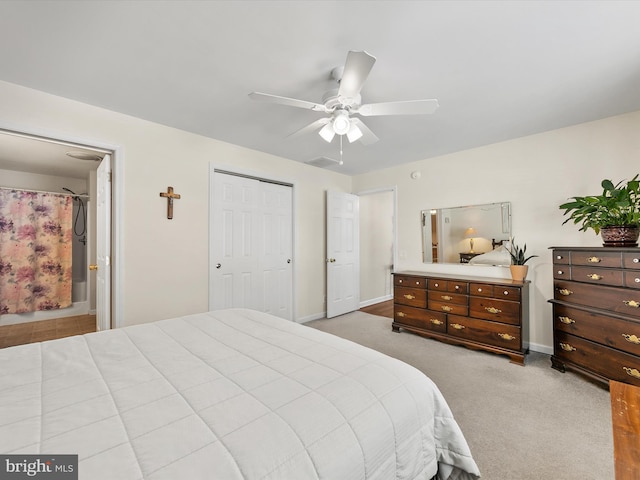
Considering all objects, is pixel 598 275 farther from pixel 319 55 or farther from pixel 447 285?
pixel 319 55

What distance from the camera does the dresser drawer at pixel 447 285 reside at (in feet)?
10.8

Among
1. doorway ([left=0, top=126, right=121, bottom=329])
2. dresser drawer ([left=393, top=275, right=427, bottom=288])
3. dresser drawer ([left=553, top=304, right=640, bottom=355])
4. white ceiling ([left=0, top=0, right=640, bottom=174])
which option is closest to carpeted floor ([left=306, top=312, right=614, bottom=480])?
dresser drawer ([left=553, top=304, right=640, bottom=355])

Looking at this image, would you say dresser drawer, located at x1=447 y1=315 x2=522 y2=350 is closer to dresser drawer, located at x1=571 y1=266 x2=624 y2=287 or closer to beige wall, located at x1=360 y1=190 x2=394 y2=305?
dresser drawer, located at x1=571 y1=266 x2=624 y2=287

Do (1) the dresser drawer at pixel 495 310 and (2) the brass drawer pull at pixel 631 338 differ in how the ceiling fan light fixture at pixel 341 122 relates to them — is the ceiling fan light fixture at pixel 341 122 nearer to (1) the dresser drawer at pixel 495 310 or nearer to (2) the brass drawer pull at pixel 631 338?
(1) the dresser drawer at pixel 495 310

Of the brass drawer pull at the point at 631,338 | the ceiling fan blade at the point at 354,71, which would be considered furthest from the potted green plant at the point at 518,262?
the ceiling fan blade at the point at 354,71

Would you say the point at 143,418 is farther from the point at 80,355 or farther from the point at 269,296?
the point at 269,296

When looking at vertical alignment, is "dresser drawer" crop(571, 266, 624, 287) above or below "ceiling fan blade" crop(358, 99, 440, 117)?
below

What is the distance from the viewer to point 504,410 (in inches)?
80.6

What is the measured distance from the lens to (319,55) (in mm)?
1848

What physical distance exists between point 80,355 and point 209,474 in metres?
1.14

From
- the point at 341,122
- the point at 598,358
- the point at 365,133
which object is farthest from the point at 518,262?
the point at 341,122

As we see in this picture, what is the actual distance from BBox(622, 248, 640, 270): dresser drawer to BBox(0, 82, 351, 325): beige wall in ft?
12.4

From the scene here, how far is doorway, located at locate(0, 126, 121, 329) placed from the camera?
270 centimetres

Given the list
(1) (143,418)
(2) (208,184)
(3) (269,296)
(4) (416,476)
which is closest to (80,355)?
(1) (143,418)
